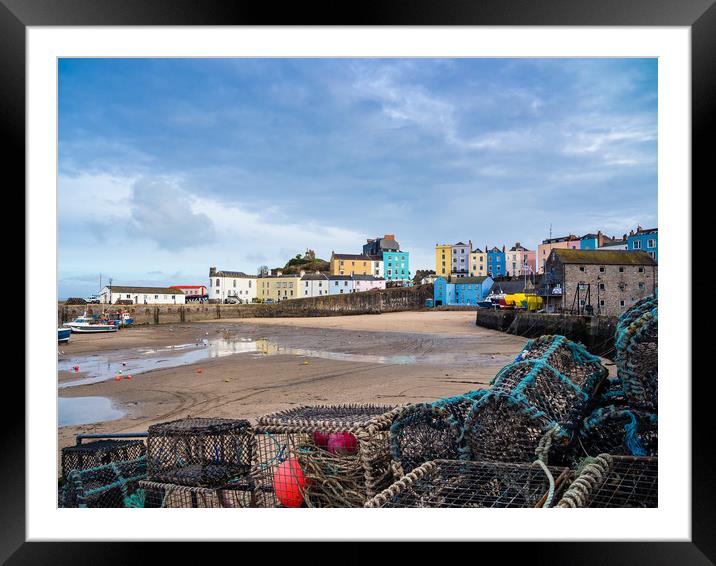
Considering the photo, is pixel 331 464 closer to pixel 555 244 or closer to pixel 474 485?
pixel 474 485

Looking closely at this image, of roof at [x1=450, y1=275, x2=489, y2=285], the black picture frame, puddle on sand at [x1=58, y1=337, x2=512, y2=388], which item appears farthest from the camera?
roof at [x1=450, y1=275, x2=489, y2=285]

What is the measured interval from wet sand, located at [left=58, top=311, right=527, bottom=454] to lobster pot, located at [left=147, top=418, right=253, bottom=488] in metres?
3.13

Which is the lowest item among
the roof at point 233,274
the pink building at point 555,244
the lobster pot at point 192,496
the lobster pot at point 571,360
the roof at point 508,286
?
the lobster pot at point 192,496

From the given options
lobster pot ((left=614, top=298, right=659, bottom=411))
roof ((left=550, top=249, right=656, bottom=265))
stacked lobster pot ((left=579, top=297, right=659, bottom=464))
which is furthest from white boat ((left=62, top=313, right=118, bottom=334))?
lobster pot ((left=614, top=298, right=659, bottom=411))

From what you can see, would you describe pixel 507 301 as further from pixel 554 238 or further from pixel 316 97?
pixel 316 97

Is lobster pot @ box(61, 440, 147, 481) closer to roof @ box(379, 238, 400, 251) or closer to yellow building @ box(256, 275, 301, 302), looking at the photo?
yellow building @ box(256, 275, 301, 302)

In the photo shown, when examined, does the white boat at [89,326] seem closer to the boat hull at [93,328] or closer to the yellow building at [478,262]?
the boat hull at [93,328]

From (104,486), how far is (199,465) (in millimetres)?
459

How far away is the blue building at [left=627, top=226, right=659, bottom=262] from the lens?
19.7 m

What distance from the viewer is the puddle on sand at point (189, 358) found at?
10.6 metres

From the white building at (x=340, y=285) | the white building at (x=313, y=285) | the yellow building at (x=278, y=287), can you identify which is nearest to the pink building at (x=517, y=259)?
the white building at (x=340, y=285)
